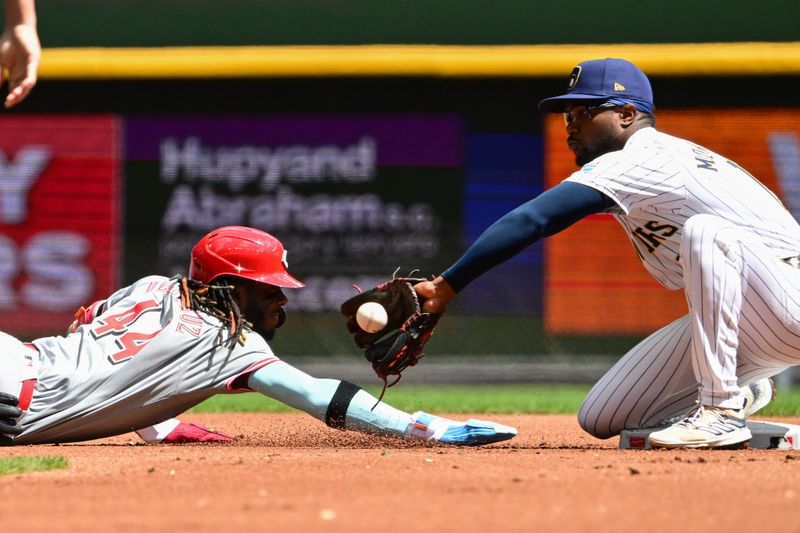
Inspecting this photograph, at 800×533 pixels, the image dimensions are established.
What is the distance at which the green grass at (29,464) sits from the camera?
3.48 m

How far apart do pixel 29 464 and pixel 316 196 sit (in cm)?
572

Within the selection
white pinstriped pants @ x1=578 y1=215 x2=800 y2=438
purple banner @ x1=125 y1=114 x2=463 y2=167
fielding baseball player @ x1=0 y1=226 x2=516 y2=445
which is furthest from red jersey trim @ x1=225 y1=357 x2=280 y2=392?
purple banner @ x1=125 y1=114 x2=463 y2=167

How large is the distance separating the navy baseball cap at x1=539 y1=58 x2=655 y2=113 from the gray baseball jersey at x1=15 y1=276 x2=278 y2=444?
1452 mm

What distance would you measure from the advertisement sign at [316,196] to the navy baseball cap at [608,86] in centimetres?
471

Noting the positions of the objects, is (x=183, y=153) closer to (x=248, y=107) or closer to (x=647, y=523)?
(x=248, y=107)

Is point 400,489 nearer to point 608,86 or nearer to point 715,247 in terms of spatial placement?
point 715,247

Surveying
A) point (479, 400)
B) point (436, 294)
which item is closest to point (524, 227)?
point (436, 294)

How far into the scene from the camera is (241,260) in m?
4.39

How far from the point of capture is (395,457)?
150 inches

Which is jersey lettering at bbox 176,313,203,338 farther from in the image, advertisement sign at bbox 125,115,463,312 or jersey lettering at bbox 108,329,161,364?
advertisement sign at bbox 125,115,463,312

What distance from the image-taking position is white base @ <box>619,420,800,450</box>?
4.27 m

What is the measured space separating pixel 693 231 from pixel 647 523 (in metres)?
1.60

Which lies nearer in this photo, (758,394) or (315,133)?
(758,394)

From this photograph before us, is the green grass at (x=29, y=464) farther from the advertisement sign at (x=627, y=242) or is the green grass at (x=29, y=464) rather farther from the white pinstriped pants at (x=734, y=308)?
the advertisement sign at (x=627, y=242)
